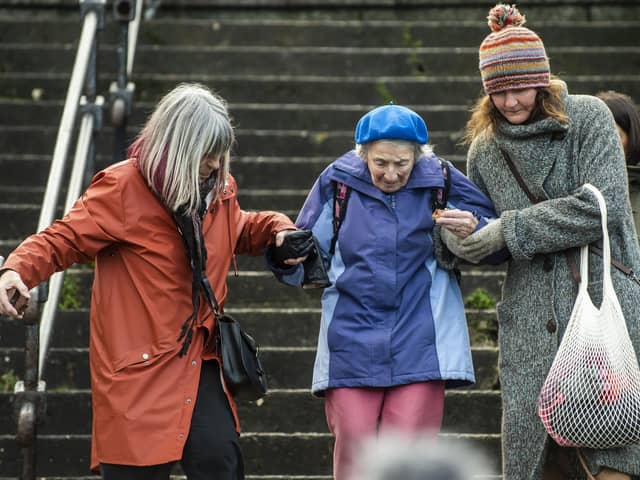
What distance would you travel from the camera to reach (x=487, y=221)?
4477 mm

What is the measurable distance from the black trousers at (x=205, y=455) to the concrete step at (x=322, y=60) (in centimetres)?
483

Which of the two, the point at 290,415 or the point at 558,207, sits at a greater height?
the point at 558,207

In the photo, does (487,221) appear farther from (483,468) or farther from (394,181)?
(483,468)

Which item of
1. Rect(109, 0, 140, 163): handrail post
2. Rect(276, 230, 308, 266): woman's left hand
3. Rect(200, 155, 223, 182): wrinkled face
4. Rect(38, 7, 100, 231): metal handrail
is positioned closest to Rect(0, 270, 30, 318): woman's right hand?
Rect(200, 155, 223, 182): wrinkled face

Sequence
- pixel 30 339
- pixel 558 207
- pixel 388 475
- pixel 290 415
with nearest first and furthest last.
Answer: pixel 388 475, pixel 558 207, pixel 30 339, pixel 290 415

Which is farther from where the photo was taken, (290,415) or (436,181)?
(290,415)

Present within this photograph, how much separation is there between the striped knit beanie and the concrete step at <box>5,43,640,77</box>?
4157 millimetres

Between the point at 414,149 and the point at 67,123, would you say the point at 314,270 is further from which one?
the point at 67,123

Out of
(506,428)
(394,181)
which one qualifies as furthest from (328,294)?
(506,428)

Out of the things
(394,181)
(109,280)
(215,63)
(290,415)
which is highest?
(215,63)

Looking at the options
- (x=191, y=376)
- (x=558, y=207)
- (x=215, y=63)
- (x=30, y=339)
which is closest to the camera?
(x=191, y=376)

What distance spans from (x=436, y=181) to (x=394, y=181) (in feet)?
0.54

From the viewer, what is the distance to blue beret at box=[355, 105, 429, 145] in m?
4.35

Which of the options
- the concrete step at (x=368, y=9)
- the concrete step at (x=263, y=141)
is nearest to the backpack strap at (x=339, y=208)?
the concrete step at (x=263, y=141)
